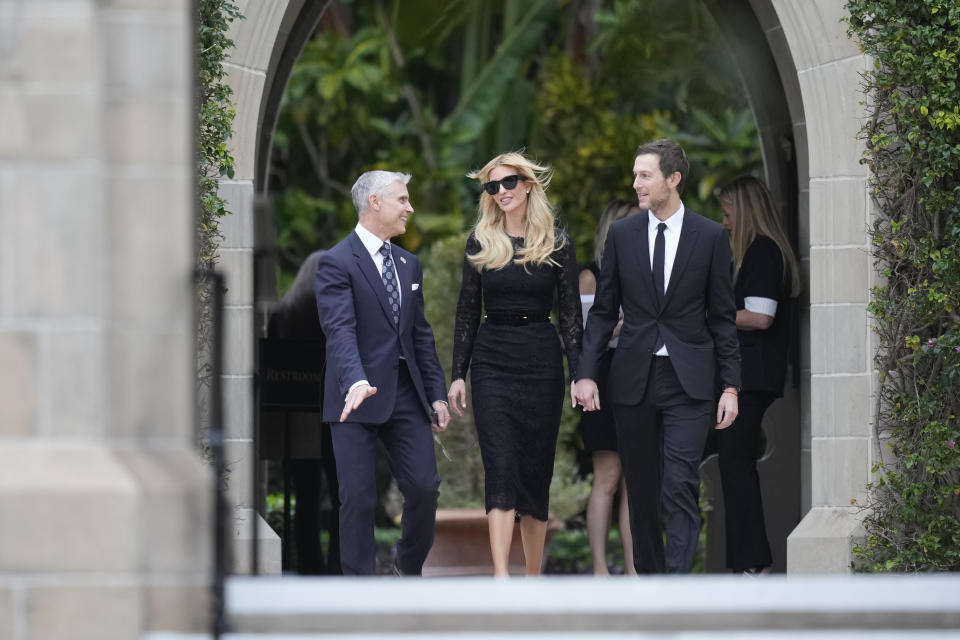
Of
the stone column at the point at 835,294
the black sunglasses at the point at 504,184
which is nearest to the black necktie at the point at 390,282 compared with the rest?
the black sunglasses at the point at 504,184

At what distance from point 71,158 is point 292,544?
646cm

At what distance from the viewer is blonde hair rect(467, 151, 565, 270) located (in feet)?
22.2

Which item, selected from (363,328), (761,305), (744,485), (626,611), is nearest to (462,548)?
(744,485)

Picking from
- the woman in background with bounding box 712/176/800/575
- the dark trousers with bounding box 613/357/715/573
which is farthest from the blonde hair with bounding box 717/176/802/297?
the dark trousers with bounding box 613/357/715/573

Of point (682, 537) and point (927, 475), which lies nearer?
point (682, 537)

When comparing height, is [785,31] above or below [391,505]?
above

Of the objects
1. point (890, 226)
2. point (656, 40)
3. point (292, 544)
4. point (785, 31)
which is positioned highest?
point (656, 40)

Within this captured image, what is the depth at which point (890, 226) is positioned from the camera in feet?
23.7

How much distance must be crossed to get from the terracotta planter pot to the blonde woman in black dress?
98.0 inches

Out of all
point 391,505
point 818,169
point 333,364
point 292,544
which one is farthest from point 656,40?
point 333,364

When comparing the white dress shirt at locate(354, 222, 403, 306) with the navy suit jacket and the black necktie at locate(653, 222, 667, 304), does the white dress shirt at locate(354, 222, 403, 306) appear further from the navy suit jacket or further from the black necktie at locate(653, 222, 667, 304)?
the black necktie at locate(653, 222, 667, 304)

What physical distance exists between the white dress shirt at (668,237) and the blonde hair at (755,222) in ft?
4.59

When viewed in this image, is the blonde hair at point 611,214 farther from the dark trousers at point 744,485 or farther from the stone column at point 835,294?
the dark trousers at point 744,485

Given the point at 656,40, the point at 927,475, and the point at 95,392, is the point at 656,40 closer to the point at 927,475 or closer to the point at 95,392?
the point at 927,475
